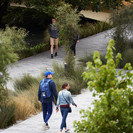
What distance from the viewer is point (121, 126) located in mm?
5203

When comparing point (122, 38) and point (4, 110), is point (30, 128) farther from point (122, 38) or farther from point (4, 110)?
point (122, 38)

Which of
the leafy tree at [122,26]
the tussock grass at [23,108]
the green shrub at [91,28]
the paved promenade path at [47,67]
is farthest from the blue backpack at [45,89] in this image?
the green shrub at [91,28]

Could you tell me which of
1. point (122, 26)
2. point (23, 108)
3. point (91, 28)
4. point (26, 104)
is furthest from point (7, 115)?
point (91, 28)

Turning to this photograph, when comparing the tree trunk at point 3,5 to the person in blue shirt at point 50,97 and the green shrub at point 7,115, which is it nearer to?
the green shrub at point 7,115

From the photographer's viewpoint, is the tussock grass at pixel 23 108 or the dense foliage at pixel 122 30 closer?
the tussock grass at pixel 23 108

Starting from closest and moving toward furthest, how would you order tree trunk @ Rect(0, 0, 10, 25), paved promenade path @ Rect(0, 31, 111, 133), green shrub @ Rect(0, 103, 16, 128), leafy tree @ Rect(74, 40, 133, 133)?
leafy tree @ Rect(74, 40, 133, 133) → paved promenade path @ Rect(0, 31, 111, 133) → green shrub @ Rect(0, 103, 16, 128) → tree trunk @ Rect(0, 0, 10, 25)

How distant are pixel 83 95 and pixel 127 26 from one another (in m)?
6.41

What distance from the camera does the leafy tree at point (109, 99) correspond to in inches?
196

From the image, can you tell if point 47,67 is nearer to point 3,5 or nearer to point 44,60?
point 44,60

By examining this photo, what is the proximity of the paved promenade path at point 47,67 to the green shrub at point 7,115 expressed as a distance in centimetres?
32

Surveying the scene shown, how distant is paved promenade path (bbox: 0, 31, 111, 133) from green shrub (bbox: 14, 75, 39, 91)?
43 cm

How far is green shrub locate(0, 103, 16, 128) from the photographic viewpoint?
9.68 metres

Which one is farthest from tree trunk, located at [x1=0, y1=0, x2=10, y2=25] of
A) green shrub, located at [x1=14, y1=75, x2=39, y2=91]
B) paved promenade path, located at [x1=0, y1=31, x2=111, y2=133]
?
green shrub, located at [x1=14, y1=75, x2=39, y2=91]

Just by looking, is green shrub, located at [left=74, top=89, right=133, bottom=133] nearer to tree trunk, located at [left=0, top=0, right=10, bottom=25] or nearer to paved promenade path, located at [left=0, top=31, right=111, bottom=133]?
paved promenade path, located at [left=0, top=31, right=111, bottom=133]
